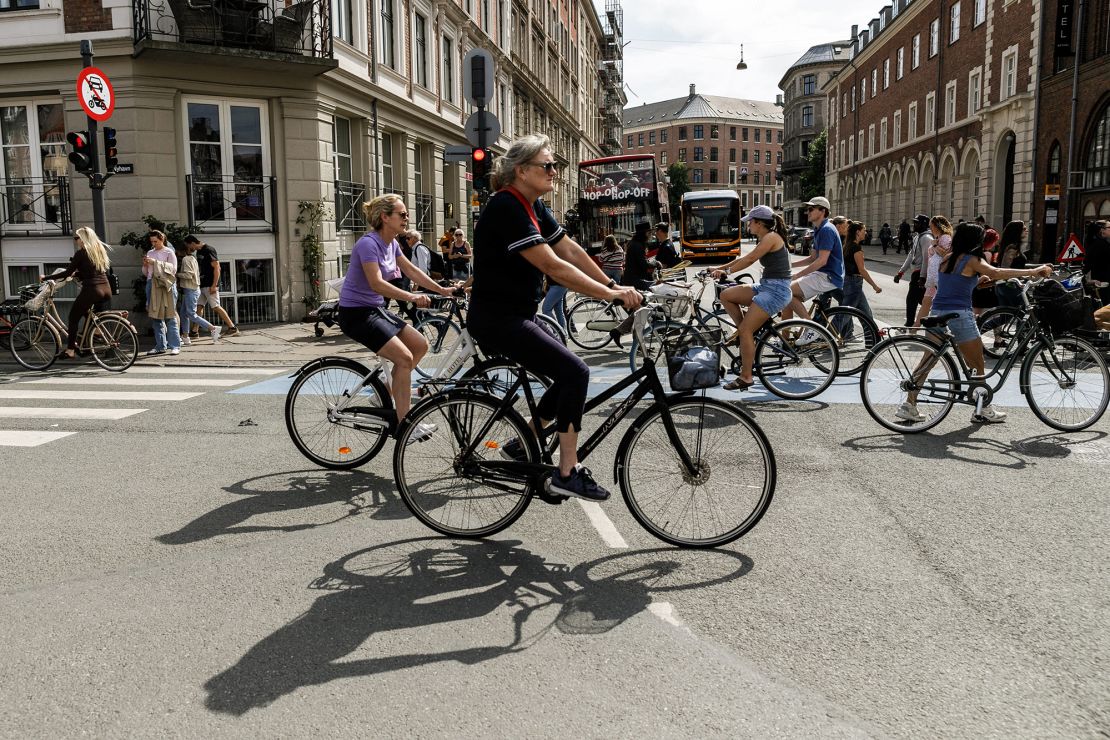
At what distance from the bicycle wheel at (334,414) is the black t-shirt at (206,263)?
9.44 m

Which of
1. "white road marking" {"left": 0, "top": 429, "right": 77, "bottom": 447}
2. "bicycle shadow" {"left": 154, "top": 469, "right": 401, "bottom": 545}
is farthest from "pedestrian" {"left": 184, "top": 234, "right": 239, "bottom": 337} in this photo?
"bicycle shadow" {"left": 154, "top": 469, "right": 401, "bottom": 545}

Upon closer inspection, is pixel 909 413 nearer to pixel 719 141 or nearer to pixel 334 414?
pixel 334 414

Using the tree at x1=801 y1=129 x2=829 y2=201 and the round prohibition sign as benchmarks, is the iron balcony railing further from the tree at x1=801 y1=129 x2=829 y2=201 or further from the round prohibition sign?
the tree at x1=801 y1=129 x2=829 y2=201

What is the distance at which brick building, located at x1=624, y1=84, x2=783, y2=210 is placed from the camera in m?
126

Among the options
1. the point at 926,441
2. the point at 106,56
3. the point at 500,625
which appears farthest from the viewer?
the point at 106,56

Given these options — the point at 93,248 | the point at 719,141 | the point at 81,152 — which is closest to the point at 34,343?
the point at 93,248

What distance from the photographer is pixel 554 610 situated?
3.79 meters

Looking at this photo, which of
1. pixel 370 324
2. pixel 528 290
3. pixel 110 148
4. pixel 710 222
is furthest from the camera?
pixel 710 222

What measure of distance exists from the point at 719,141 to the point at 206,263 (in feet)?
391

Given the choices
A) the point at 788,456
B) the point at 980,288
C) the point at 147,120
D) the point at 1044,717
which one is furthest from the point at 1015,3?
the point at 1044,717

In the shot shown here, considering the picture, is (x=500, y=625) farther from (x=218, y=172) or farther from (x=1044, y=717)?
(x=218, y=172)

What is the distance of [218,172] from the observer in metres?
16.6

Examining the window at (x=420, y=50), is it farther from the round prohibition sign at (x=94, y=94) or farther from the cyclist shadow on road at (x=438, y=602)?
the cyclist shadow on road at (x=438, y=602)

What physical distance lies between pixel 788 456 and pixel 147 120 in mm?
13853
